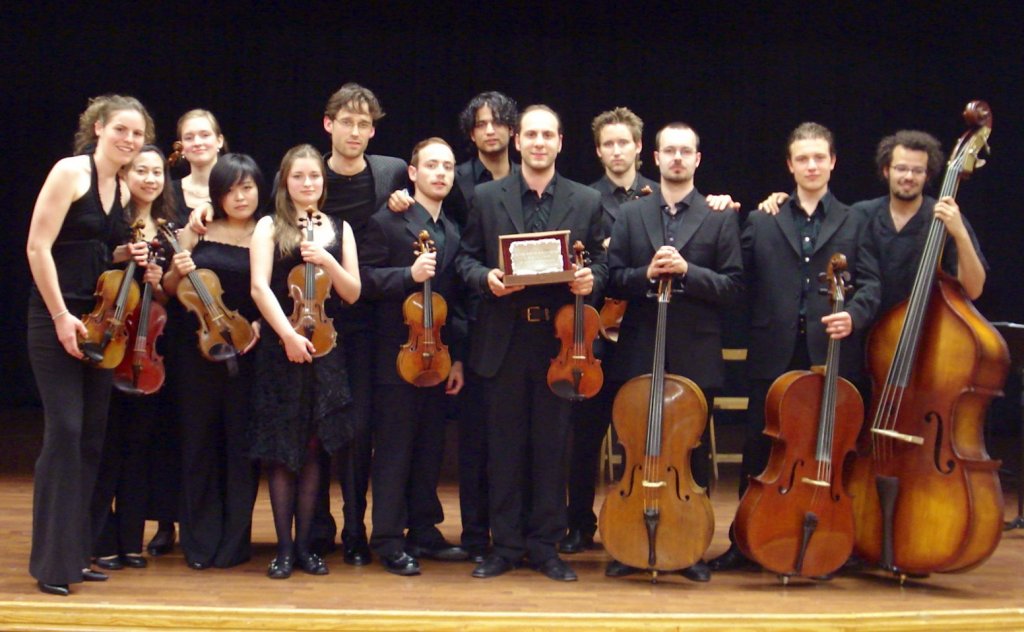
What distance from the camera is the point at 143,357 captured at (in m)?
3.69

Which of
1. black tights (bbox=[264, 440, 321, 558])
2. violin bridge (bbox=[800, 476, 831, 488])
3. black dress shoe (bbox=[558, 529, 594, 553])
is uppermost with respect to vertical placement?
violin bridge (bbox=[800, 476, 831, 488])

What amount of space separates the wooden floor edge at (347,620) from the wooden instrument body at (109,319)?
2.38 feet

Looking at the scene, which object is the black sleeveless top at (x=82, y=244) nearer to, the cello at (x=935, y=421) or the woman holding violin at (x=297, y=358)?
the woman holding violin at (x=297, y=358)

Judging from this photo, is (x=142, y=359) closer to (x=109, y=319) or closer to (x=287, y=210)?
(x=109, y=319)

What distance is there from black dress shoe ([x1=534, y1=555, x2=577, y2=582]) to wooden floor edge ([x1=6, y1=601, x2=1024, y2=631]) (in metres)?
0.47

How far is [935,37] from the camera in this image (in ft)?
26.8

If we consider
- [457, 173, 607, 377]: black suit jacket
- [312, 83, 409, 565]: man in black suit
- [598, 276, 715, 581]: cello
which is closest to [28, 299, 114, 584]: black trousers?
[312, 83, 409, 565]: man in black suit

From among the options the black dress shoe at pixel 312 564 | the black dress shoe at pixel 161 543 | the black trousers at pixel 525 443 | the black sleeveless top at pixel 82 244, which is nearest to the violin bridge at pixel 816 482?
the black trousers at pixel 525 443

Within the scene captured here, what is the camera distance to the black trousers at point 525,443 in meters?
3.86

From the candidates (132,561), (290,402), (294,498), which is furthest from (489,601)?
(132,561)

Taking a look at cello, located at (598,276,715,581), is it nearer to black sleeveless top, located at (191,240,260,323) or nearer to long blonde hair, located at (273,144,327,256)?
long blonde hair, located at (273,144,327,256)

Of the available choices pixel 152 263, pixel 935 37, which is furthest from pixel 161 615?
pixel 935 37

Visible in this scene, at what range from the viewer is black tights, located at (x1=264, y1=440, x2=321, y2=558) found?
3.80m

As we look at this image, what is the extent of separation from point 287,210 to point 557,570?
1.47 m
